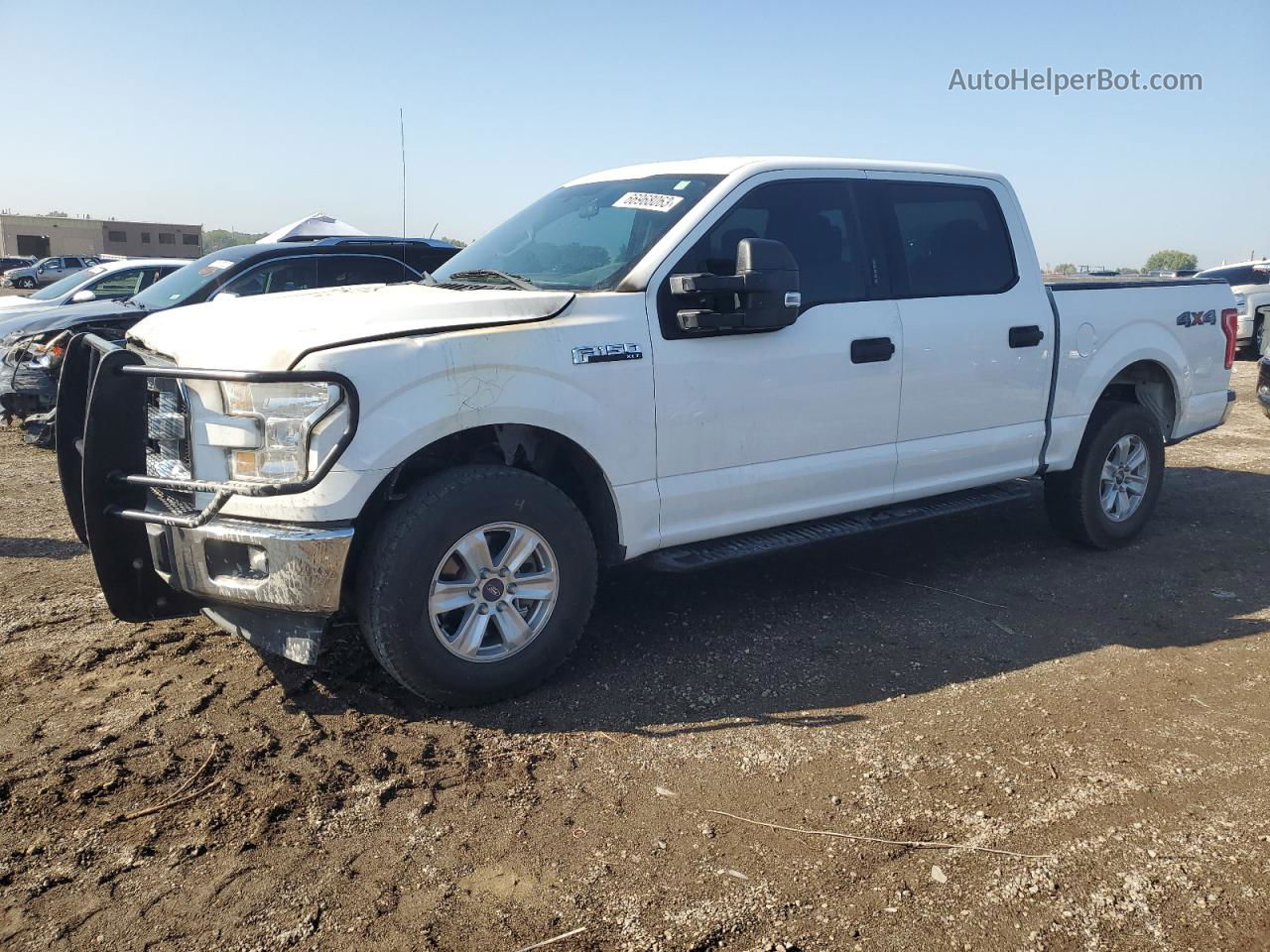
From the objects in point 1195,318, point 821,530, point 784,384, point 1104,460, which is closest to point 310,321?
point 784,384

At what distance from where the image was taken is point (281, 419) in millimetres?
3404

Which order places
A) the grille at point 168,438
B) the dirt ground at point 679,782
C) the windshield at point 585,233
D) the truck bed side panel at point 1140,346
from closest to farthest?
the dirt ground at point 679,782, the grille at point 168,438, the windshield at point 585,233, the truck bed side panel at point 1140,346

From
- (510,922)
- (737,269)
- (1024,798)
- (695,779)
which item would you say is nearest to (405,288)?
(737,269)

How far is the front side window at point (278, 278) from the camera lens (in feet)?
28.7

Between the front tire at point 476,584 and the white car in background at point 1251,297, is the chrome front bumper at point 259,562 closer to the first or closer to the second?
the front tire at point 476,584

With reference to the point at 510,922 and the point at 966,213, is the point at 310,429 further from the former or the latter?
the point at 966,213

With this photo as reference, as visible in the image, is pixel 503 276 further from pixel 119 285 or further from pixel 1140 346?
pixel 119 285

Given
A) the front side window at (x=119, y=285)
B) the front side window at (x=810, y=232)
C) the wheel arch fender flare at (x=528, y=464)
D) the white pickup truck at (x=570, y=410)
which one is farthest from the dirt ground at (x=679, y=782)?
the front side window at (x=119, y=285)

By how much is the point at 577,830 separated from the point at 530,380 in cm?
159

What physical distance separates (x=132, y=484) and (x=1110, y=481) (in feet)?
17.0

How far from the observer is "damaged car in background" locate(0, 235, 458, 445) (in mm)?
8578

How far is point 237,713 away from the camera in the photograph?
3736 millimetres

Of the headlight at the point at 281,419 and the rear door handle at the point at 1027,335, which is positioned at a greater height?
the rear door handle at the point at 1027,335

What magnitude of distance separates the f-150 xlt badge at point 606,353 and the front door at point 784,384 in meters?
0.10
